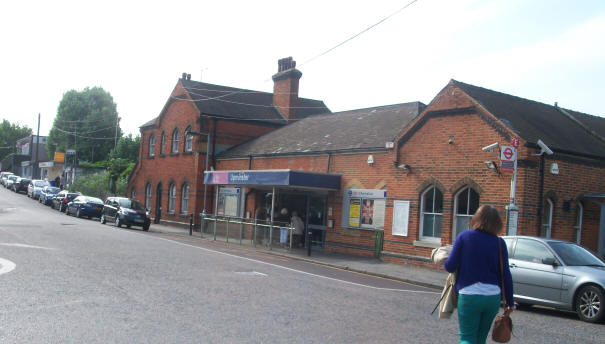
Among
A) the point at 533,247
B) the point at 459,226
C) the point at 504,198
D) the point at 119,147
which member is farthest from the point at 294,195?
the point at 119,147

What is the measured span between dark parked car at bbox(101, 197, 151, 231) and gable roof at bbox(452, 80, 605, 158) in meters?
18.8

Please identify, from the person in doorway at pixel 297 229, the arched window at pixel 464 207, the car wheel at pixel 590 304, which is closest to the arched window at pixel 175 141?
the person in doorway at pixel 297 229

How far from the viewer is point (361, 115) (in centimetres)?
2712

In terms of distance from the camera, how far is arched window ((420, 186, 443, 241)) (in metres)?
18.0

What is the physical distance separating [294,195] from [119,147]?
5516 cm

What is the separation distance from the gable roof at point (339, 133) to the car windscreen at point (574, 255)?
28.3 feet

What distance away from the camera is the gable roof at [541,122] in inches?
653

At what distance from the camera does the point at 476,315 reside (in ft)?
16.4

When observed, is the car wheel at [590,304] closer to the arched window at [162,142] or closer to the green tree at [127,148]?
the arched window at [162,142]

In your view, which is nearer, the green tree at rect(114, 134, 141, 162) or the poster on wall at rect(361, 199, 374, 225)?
the poster on wall at rect(361, 199, 374, 225)

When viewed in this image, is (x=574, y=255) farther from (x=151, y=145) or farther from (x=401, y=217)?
(x=151, y=145)

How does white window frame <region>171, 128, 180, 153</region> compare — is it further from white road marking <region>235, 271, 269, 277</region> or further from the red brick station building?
white road marking <region>235, 271, 269, 277</region>

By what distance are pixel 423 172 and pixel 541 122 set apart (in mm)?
4328

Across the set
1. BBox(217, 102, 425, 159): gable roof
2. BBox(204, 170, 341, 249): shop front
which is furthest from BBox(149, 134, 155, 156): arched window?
BBox(204, 170, 341, 249): shop front
